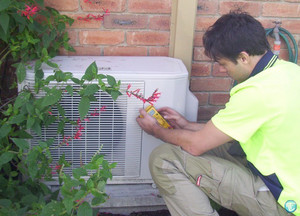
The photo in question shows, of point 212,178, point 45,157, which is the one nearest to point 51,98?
point 45,157

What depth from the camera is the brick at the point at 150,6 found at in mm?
2459

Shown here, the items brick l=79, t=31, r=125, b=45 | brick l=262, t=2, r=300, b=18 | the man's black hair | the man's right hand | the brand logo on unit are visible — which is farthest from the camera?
brick l=262, t=2, r=300, b=18

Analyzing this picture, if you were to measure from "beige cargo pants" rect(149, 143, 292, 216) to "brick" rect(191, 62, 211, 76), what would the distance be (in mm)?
750

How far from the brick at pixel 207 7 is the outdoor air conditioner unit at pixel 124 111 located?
42 centimetres

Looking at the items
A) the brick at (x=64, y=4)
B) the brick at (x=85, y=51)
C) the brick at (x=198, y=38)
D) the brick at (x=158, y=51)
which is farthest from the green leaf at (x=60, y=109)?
the brick at (x=198, y=38)

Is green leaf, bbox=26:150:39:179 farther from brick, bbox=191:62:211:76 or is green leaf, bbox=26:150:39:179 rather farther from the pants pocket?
brick, bbox=191:62:211:76

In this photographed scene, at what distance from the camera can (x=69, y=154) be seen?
7.41ft

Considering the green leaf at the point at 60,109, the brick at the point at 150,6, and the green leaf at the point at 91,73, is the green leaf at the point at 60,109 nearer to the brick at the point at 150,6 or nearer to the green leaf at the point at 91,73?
the green leaf at the point at 91,73

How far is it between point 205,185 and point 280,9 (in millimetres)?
1368

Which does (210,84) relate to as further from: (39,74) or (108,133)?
(39,74)

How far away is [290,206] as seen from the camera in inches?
71.9

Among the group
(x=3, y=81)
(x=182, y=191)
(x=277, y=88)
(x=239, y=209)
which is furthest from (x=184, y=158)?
(x=3, y=81)

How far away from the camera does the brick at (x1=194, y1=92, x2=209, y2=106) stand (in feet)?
8.96

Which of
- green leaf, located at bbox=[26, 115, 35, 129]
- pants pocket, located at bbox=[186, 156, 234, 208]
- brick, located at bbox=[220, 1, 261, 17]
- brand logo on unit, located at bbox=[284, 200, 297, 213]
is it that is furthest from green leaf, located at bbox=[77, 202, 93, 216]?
Answer: brick, located at bbox=[220, 1, 261, 17]
